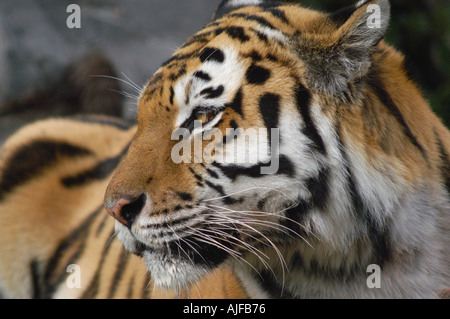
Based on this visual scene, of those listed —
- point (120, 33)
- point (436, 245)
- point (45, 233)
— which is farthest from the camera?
point (120, 33)

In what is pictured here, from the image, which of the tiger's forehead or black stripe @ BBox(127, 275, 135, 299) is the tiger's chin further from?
black stripe @ BBox(127, 275, 135, 299)

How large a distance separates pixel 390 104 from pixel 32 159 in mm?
2281

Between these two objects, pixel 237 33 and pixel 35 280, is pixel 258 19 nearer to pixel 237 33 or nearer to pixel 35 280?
pixel 237 33

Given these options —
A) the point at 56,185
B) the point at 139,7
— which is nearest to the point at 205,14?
the point at 139,7

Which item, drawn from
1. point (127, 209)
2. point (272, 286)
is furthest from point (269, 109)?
point (272, 286)

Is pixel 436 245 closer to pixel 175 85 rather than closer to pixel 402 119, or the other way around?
pixel 402 119

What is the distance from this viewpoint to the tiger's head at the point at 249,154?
179 cm

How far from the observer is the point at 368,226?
72.7 inches

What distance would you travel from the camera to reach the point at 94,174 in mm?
3307

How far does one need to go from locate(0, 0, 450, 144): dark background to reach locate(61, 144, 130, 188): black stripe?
1821 millimetres

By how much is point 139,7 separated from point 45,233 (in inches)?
163

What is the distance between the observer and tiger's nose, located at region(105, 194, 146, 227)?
1.76 metres

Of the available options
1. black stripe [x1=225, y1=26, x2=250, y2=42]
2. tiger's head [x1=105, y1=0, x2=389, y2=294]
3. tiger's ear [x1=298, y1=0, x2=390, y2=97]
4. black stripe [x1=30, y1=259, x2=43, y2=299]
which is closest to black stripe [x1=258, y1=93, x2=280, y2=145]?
tiger's head [x1=105, y1=0, x2=389, y2=294]

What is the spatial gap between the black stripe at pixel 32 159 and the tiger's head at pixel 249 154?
1.61 m
